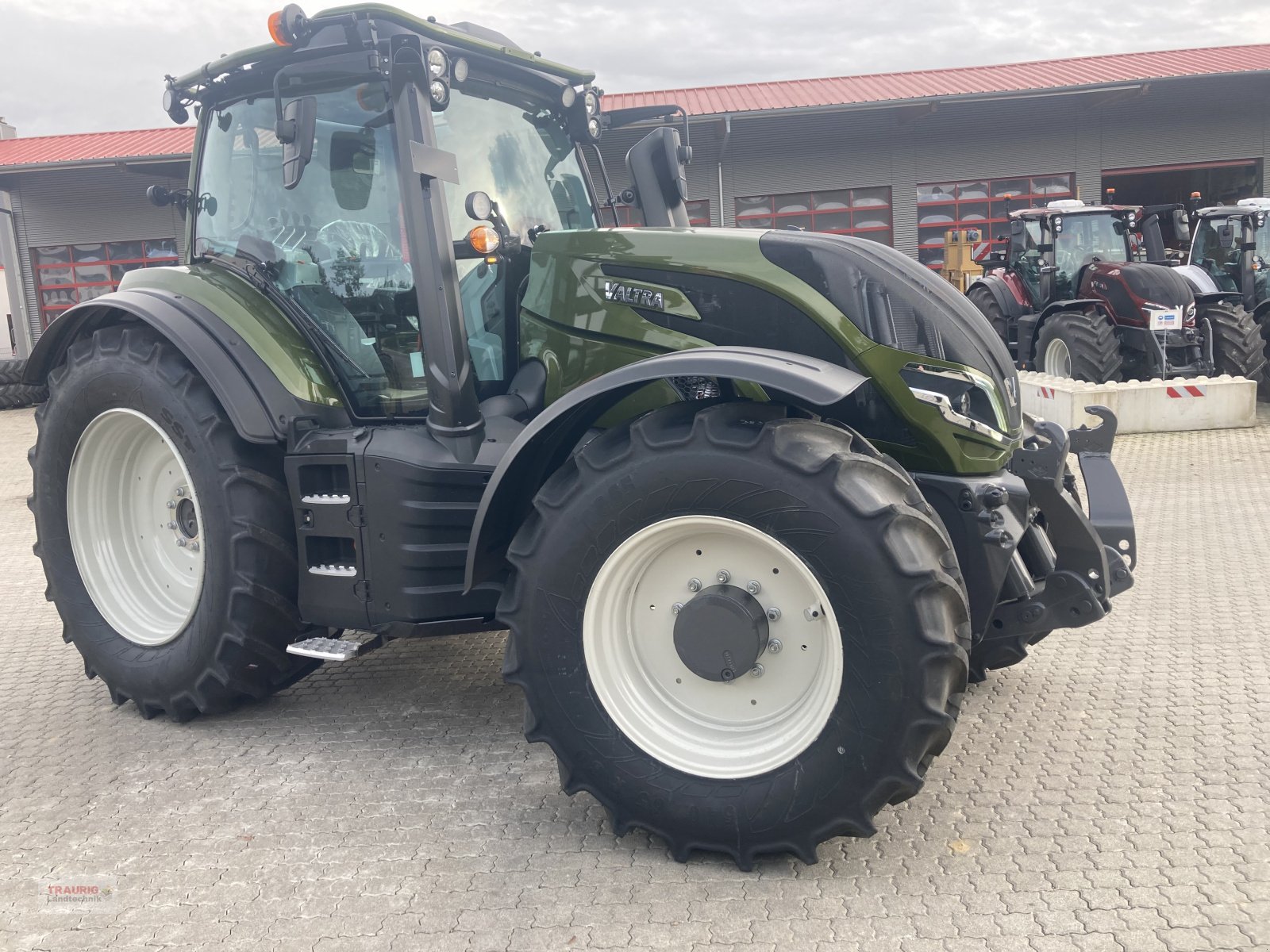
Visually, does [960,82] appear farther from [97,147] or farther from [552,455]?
[552,455]

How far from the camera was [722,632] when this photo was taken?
281 centimetres

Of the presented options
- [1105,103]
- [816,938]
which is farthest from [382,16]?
[1105,103]

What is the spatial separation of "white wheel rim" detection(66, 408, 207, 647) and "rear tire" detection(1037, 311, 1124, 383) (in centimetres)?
936

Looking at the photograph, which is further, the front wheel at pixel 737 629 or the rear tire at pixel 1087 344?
the rear tire at pixel 1087 344

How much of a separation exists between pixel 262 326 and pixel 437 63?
3.61 ft

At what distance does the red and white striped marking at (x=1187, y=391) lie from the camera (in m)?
10.0

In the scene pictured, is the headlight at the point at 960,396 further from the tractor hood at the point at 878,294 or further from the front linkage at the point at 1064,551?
the front linkage at the point at 1064,551

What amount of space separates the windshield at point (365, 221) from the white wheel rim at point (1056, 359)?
9.02 metres

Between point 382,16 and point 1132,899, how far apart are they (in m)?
3.28

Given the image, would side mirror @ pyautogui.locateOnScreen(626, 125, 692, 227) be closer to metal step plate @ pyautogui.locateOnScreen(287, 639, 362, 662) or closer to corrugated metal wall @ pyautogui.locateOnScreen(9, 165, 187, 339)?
metal step plate @ pyautogui.locateOnScreen(287, 639, 362, 662)

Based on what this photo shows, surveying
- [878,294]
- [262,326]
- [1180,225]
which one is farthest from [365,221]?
[1180,225]

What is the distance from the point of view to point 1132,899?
250 cm

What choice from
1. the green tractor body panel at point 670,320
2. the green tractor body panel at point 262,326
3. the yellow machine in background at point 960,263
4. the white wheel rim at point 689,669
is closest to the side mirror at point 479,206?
the green tractor body panel at point 670,320

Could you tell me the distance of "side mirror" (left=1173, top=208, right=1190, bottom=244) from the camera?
12.8m
